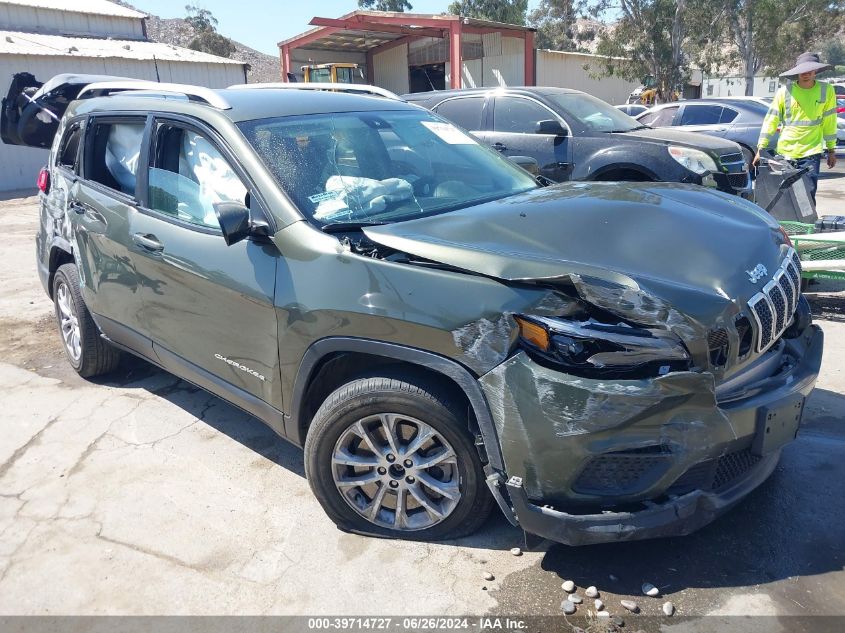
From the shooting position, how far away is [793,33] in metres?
37.9

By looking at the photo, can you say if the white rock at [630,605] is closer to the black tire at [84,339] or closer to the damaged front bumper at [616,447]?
the damaged front bumper at [616,447]

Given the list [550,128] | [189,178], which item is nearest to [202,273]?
[189,178]

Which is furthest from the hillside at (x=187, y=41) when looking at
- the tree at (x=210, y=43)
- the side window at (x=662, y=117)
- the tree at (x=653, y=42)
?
the side window at (x=662, y=117)

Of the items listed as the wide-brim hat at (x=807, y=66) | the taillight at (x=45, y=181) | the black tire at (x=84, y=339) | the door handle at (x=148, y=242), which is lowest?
the black tire at (x=84, y=339)

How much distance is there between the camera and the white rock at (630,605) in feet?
8.19

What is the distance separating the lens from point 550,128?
7.39 metres

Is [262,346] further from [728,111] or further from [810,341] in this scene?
[728,111]

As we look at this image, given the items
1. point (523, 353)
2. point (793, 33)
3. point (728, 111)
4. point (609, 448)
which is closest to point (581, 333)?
point (523, 353)

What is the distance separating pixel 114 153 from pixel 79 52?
1819 cm

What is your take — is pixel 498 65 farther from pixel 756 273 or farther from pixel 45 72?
pixel 756 273

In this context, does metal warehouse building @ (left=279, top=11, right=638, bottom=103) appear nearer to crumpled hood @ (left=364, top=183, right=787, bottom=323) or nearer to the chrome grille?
crumpled hood @ (left=364, top=183, right=787, bottom=323)

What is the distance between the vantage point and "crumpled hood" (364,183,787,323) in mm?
2430

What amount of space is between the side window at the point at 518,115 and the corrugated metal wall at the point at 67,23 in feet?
68.4

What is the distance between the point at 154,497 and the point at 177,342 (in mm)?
781
